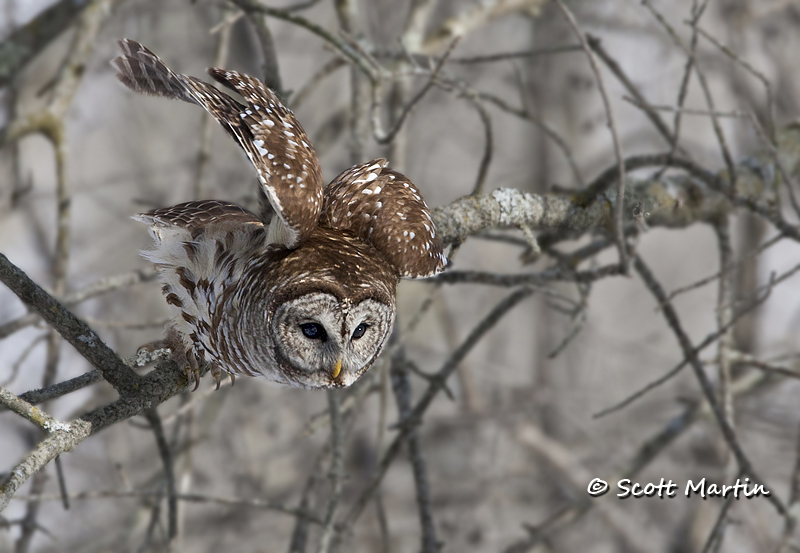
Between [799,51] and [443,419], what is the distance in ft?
21.5

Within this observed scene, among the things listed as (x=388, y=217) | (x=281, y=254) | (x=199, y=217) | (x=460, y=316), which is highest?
(x=460, y=316)

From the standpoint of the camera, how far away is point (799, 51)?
8.56 metres

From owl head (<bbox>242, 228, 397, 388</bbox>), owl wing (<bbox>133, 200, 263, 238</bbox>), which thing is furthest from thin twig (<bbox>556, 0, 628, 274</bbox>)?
owl wing (<bbox>133, 200, 263, 238</bbox>)

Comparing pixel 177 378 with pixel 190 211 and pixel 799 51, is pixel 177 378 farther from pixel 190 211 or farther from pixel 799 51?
pixel 799 51

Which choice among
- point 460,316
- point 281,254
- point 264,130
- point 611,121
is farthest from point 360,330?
point 460,316

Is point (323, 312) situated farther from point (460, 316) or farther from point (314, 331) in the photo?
point (460, 316)

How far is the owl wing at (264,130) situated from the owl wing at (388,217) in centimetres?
29

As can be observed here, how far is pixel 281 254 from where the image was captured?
2.00 meters

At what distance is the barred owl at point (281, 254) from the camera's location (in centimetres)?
188

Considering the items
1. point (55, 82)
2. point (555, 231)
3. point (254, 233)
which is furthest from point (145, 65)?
point (55, 82)

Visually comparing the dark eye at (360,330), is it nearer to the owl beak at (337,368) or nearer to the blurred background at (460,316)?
the owl beak at (337,368)

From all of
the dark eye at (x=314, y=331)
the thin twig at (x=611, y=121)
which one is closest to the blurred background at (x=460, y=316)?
the thin twig at (x=611, y=121)

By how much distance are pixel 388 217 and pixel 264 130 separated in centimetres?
48

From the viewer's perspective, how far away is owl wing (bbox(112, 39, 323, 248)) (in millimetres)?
1824
